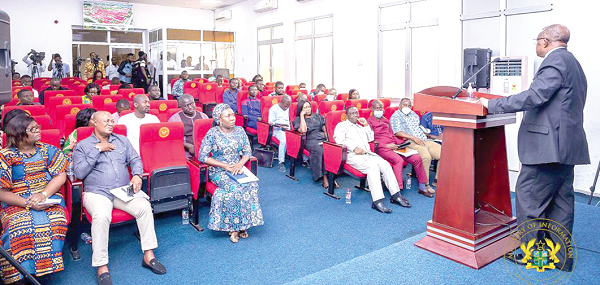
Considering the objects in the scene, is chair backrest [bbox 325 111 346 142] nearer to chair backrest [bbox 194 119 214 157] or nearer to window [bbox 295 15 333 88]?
chair backrest [bbox 194 119 214 157]

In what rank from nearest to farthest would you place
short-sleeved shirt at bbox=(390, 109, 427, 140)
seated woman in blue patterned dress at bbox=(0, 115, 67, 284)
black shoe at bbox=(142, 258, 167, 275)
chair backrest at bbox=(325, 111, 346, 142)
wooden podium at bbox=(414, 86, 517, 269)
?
1. wooden podium at bbox=(414, 86, 517, 269)
2. seated woman in blue patterned dress at bbox=(0, 115, 67, 284)
3. black shoe at bbox=(142, 258, 167, 275)
4. chair backrest at bbox=(325, 111, 346, 142)
5. short-sleeved shirt at bbox=(390, 109, 427, 140)

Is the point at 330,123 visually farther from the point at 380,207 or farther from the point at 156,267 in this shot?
the point at 156,267

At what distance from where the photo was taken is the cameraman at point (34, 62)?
→ 43.6 feet

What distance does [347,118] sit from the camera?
221 inches

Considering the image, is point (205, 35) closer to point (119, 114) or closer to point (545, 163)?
point (119, 114)

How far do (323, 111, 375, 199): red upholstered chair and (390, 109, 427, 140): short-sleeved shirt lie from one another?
72 centimetres

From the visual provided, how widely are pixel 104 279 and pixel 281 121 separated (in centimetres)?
414


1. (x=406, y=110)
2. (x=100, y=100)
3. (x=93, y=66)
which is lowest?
(x=406, y=110)

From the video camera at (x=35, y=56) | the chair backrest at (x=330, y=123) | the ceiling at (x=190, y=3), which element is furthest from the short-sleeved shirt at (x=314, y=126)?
the ceiling at (x=190, y=3)

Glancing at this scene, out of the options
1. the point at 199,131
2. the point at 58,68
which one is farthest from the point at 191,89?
the point at 199,131

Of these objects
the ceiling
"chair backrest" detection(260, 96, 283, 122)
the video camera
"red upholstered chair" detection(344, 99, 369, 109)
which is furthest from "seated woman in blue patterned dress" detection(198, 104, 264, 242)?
the ceiling

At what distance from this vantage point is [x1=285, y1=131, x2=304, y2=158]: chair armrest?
6.12 meters

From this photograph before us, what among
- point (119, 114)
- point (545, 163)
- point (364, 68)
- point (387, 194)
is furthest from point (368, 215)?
point (364, 68)

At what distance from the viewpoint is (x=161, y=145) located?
14.9 feet
